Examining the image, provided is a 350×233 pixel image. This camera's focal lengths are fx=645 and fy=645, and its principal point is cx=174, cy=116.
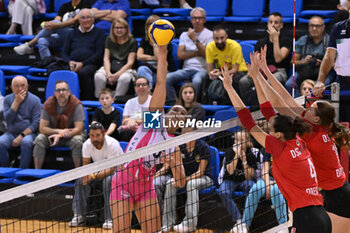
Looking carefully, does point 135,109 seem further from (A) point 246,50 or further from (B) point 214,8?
(B) point 214,8

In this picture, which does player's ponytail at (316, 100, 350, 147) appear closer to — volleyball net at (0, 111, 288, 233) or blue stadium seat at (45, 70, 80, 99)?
volleyball net at (0, 111, 288, 233)

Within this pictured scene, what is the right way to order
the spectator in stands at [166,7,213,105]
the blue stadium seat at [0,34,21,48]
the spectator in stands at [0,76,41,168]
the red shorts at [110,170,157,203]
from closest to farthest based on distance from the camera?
the red shorts at [110,170,157,203]
the spectator in stands at [0,76,41,168]
the spectator in stands at [166,7,213,105]
the blue stadium seat at [0,34,21,48]

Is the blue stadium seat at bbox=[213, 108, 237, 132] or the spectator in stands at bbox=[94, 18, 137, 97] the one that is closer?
the blue stadium seat at bbox=[213, 108, 237, 132]

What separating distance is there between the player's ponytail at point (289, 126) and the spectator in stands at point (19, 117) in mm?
5057

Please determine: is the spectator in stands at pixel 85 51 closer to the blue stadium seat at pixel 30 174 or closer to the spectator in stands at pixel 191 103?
the blue stadium seat at pixel 30 174

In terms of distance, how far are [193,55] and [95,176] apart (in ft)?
9.36

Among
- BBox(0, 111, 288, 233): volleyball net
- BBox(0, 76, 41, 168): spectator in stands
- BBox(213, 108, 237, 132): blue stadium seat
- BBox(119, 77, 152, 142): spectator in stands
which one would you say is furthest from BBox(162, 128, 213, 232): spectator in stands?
BBox(0, 76, 41, 168): spectator in stands

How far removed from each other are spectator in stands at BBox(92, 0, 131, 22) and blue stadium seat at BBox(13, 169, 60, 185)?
3225mm

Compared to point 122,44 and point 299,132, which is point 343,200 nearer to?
point 299,132

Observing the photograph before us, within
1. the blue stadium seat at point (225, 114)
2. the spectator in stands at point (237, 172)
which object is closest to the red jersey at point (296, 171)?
the spectator in stands at point (237, 172)

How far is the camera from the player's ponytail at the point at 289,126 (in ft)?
16.1

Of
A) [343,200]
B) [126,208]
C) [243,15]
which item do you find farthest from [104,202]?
[243,15]

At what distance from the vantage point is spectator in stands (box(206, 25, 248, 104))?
928cm

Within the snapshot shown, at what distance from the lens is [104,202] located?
805cm
